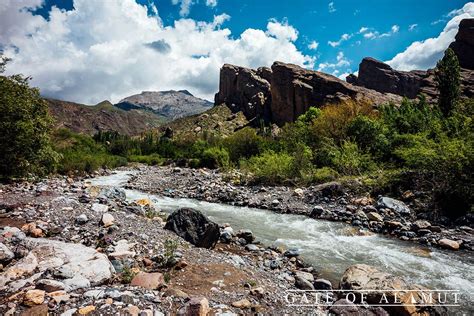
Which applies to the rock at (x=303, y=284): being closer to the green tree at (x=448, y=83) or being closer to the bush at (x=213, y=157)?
the bush at (x=213, y=157)

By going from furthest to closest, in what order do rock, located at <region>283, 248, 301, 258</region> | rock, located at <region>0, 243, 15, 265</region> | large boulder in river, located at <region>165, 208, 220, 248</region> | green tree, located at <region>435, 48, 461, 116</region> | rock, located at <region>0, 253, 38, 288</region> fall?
green tree, located at <region>435, 48, 461, 116</region> < rock, located at <region>283, 248, 301, 258</region> < large boulder in river, located at <region>165, 208, 220, 248</region> < rock, located at <region>0, 243, 15, 265</region> < rock, located at <region>0, 253, 38, 288</region>

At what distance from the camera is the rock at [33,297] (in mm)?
4086

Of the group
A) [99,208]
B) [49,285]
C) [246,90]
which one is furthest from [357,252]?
[246,90]

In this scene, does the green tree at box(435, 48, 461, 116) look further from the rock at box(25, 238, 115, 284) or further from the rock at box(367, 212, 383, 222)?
the rock at box(25, 238, 115, 284)

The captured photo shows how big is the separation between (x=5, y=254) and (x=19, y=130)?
17.1 feet

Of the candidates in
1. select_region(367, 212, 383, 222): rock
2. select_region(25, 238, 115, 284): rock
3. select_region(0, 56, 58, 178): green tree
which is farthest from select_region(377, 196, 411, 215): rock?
select_region(0, 56, 58, 178): green tree

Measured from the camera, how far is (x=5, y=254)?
539 cm

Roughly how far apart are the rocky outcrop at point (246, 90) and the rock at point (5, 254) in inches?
4159

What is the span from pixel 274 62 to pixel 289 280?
102233mm

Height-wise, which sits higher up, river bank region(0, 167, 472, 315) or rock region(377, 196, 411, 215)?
rock region(377, 196, 411, 215)

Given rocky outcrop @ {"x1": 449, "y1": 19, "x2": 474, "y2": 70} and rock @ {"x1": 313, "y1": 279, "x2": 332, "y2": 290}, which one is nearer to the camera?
rock @ {"x1": 313, "y1": 279, "x2": 332, "y2": 290}

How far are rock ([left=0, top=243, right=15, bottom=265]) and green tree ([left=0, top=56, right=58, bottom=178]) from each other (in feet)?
15.9

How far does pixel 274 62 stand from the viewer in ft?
329

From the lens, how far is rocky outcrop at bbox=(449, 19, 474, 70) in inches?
3231
